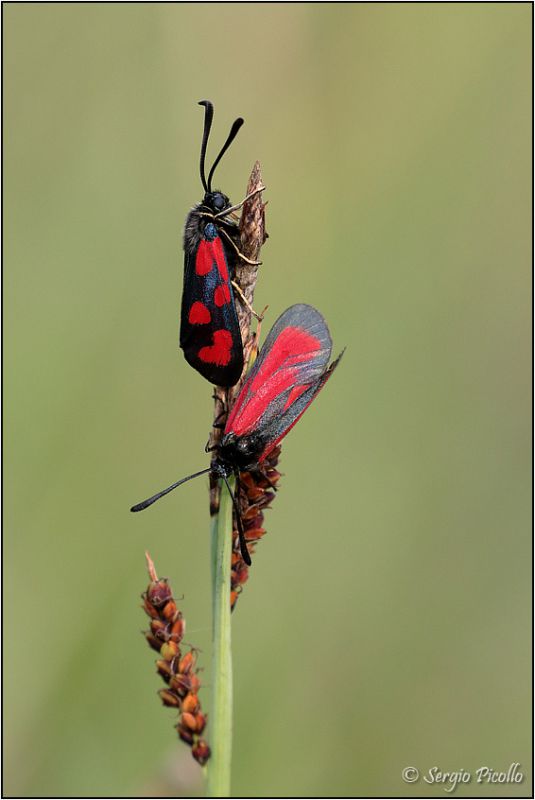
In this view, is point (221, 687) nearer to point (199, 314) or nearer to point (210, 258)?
point (199, 314)

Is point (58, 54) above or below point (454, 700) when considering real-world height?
above

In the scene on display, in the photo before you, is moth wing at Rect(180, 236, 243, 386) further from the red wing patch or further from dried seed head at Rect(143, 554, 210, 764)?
dried seed head at Rect(143, 554, 210, 764)

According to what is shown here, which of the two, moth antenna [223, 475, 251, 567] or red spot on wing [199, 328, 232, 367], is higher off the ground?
red spot on wing [199, 328, 232, 367]

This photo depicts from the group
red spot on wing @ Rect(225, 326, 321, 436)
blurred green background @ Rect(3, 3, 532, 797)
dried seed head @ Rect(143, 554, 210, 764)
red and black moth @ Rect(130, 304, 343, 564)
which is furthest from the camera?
blurred green background @ Rect(3, 3, 532, 797)

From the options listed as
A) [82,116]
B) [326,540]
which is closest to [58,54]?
[82,116]

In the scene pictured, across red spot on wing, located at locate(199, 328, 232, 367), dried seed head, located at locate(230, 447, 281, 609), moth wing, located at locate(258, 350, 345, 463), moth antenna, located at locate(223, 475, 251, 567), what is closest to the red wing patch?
red spot on wing, located at locate(199, 328, 232, 367)

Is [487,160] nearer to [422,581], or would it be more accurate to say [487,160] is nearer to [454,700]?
[422,581]

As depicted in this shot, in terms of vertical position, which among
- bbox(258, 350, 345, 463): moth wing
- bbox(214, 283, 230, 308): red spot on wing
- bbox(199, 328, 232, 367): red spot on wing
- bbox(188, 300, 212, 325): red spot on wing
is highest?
bbox(214, 283, 230, 308): red spot on wing
